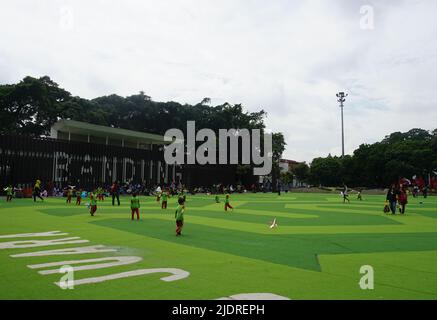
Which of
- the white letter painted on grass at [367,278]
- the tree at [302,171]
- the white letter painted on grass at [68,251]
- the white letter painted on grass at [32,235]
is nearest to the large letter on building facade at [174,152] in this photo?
the white letter painted on grass at [32,235]

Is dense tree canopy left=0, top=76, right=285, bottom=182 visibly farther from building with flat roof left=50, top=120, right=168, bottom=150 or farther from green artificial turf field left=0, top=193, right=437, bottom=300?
green artificial turf field left=0, top=193, right=437, bottom=300

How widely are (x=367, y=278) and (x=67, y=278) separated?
5.96 meters

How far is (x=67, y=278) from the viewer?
7.92 m

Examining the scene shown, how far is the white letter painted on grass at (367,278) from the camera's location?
7668 millimetres

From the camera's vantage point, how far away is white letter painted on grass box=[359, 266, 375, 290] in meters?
7.67

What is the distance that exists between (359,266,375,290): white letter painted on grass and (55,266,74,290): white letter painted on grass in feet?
17.7

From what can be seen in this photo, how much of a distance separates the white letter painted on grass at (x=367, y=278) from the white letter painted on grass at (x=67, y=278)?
17.7ft

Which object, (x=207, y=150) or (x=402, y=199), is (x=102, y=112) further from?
(x=402, y=199)

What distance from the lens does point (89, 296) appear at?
6.78 m

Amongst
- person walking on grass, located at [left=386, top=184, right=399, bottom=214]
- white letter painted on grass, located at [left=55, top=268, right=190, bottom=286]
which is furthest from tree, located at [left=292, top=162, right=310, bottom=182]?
white letter painted on grass, located at [left=55, top=268, right=190, bottom=286]

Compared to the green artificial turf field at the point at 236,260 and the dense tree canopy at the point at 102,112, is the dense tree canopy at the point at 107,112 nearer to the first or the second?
the dense tree canopy at the point at 102,112

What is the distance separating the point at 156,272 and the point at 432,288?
543cm
